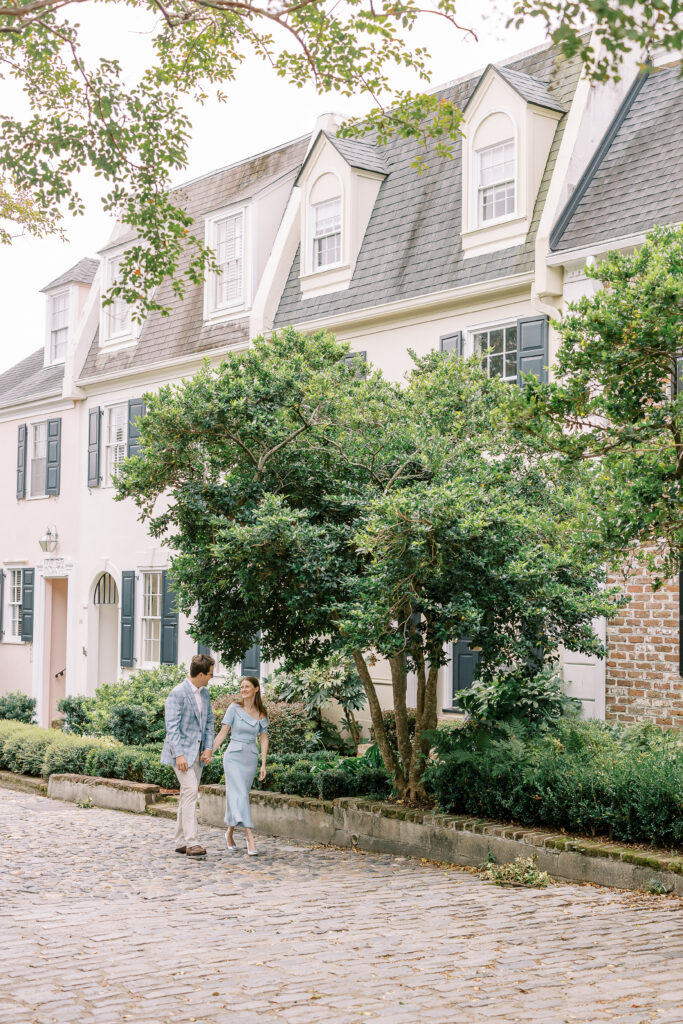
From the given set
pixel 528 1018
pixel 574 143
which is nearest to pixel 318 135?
A: pixel 574 143

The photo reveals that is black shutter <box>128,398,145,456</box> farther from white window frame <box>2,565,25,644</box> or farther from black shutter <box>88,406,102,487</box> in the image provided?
white window frame <box>2,565,25,644</box>

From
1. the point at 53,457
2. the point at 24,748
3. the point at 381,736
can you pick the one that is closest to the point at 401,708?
the point at 381,736

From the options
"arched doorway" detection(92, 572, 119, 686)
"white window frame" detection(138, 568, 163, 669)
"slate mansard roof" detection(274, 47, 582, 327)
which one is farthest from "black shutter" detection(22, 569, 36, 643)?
"slate mansard roof" detection(274, 47, 582, 327)

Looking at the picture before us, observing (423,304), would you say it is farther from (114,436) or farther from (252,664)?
(114,436)

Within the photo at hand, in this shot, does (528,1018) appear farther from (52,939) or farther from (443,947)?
(52,939)

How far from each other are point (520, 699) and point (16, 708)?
12435 millimetres

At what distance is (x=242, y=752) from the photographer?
402 inches

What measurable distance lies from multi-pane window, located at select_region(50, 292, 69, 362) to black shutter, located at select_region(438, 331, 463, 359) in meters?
11.7

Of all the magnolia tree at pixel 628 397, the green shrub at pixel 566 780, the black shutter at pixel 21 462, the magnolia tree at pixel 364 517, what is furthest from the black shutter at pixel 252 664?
the magnolia tree at pixel 628 397

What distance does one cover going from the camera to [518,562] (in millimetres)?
8898

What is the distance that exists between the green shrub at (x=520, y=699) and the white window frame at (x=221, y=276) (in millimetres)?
9147

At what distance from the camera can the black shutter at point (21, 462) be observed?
968 inches

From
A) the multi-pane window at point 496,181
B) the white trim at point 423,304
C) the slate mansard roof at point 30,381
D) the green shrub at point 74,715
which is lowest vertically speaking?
the green shrub at point 74,715

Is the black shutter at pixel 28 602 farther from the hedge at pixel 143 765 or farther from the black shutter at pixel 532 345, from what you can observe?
the black shutter at pixel 532 345
